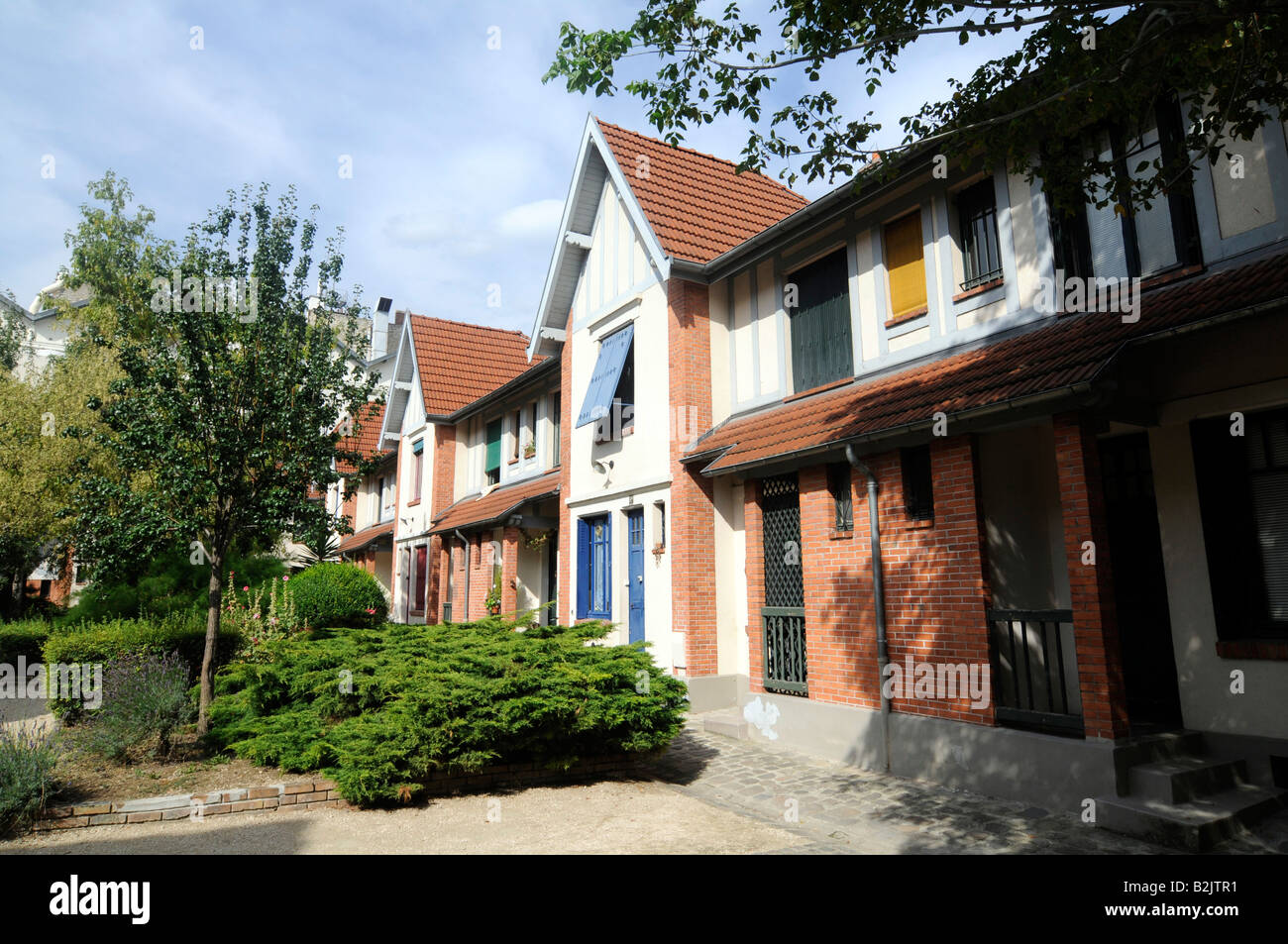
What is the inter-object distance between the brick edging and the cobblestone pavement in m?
3.34

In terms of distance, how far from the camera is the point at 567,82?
21.0 feet

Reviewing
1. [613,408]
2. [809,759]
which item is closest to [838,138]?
[809,759]

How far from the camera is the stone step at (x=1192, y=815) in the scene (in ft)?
18.1

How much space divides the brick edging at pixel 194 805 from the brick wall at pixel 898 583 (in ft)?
18.2

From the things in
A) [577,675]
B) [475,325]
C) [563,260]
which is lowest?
[577,675]

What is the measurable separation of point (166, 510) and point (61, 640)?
11.9ft

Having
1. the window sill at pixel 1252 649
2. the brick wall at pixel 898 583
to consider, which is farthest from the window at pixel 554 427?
the window sill at pixel 1252 649

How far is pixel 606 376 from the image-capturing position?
1375cm

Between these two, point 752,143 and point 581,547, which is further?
point 581,547

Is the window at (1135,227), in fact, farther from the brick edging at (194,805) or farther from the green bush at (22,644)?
the green bush at (22,644)

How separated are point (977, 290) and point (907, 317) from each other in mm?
970
